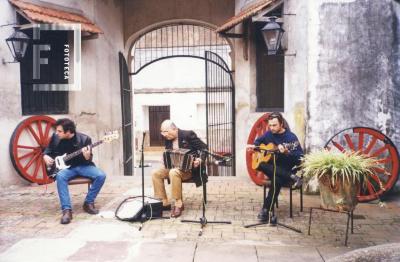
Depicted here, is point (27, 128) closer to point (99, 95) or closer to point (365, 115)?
point (99, 95)

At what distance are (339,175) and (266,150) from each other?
3.84ft

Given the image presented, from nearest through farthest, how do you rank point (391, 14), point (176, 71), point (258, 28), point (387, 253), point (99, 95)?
point (387, 253) < point (391, 14) < point (258, 28) < point (99, 95) < point (176, 71)

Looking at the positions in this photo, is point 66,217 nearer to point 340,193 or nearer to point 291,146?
point 291,146

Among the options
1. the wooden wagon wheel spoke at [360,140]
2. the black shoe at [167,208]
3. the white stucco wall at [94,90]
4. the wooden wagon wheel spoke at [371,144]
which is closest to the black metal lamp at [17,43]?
the white stucco wall at [94,90]

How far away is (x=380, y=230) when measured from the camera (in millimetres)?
6031

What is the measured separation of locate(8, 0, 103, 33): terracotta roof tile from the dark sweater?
4654 mm

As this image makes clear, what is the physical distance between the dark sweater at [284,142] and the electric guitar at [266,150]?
71 mm

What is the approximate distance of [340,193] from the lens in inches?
206

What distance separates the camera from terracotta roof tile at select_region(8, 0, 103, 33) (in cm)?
867

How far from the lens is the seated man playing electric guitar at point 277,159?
634 centimetres

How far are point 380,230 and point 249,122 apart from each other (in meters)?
4.42

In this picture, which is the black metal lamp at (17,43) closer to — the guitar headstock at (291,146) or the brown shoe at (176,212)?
the brown shoe at (176,212)

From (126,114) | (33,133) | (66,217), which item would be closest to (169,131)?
(66,217)

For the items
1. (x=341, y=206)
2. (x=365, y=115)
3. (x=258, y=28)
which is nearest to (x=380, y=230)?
(x=341, y=206)
